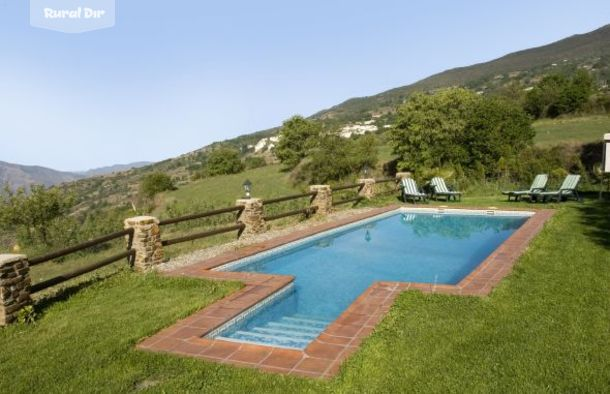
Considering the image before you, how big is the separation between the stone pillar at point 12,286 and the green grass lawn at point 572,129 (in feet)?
70.7

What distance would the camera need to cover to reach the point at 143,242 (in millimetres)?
7430

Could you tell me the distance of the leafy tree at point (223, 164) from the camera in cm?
5531

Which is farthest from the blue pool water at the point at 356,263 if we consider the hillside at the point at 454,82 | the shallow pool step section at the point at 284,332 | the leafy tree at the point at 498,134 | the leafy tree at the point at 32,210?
the hillside at the point at 454,82

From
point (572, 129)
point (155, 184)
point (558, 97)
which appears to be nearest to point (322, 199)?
point (572, 129)

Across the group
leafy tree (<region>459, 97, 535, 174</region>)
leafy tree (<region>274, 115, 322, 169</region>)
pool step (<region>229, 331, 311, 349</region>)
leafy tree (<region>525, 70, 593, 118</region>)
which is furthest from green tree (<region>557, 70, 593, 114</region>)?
pool step (<region>229, 331, 311, 349</region>)

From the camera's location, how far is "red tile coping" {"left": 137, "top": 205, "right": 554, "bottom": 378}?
3.79 m

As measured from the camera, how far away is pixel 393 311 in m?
4.79

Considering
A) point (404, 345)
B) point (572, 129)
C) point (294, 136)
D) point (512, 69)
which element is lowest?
point (404, 345)

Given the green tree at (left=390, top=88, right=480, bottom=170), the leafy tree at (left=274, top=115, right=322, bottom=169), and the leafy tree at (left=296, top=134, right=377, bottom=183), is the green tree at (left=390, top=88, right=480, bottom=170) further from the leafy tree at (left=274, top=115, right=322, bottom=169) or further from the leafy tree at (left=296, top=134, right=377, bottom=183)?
the leafy tree at (left=274, top=115, right=322, bottom=169)

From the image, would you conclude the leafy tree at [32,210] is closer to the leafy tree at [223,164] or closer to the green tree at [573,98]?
the leafy tree at [223,164]

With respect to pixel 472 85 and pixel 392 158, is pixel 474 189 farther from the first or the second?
pixel 472 85

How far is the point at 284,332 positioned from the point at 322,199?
854cm

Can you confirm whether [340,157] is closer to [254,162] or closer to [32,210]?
[32,210]

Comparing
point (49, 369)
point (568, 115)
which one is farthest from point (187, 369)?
point (568, 115)
